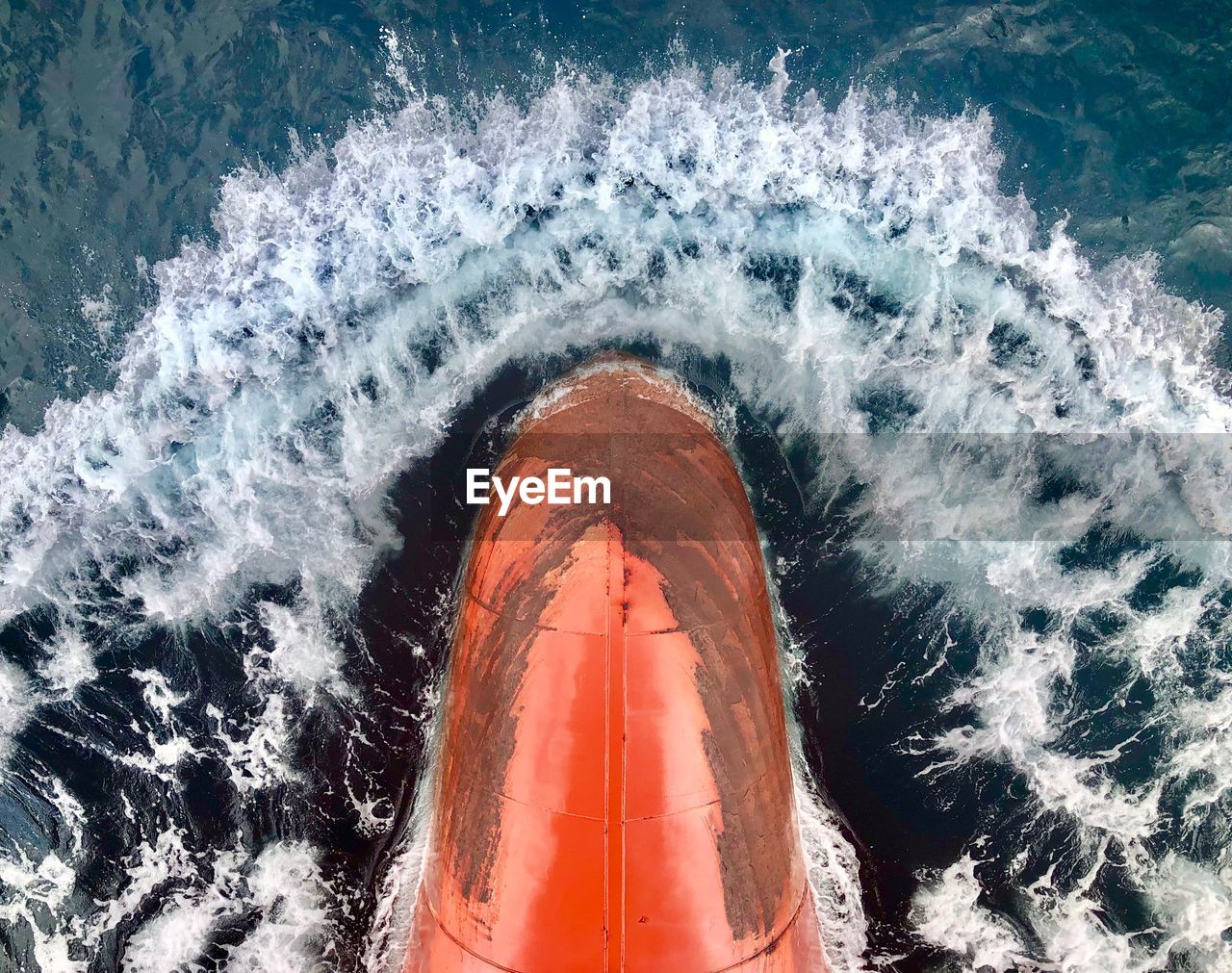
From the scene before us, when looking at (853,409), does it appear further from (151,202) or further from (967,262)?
(151,202)

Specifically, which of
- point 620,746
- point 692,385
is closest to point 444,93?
point 692,385

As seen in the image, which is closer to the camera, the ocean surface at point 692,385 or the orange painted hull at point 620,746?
the orange painted hull at point 620,746

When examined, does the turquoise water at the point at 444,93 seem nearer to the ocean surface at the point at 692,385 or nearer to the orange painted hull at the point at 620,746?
the ocean surface at the point at 692,385

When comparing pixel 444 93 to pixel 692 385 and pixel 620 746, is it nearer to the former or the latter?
pixel 692 385

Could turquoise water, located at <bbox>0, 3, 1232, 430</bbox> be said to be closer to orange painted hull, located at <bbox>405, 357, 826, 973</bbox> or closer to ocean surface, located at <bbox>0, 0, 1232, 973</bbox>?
ocean surface, located at <bbox>0, 0, 1232, 973</bbox>

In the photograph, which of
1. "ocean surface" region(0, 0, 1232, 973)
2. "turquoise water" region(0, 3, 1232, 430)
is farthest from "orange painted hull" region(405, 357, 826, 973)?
"turquoise water" region(0, 3, 1232, 430)

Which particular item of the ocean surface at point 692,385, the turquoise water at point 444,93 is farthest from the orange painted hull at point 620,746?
the turquoise water at point 444,93
